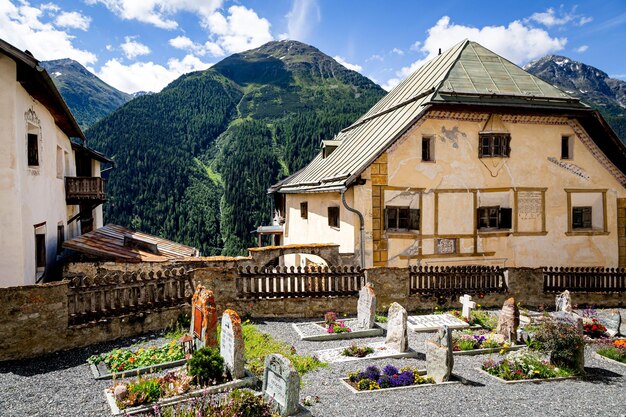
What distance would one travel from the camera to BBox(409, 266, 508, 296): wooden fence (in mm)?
17016

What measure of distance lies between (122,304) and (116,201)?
94.2m

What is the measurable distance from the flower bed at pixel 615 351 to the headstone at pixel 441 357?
5.24 meters

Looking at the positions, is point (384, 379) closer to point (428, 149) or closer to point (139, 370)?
point (139, 370)

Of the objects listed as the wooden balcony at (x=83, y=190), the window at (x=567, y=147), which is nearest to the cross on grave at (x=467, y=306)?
the window at (x=567, y=147)

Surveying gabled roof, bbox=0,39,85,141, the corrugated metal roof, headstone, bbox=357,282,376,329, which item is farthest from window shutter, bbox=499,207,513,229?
gabled roof, bbox=0,39,85,141

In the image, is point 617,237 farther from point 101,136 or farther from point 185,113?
point 185,113

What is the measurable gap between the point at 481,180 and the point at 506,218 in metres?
2.17

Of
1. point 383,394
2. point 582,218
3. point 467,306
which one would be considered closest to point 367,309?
point 467,306

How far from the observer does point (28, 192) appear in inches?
565

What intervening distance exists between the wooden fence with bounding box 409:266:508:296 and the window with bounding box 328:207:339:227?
4646mm

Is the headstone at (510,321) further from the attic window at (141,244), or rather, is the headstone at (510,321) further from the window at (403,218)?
the attic window at (141,244)

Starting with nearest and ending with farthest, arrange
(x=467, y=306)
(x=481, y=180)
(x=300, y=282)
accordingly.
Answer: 1. (x=467, y=306)
2. (x=300, y=282)
3. (x=481, y=180)

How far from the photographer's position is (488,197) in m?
19.9

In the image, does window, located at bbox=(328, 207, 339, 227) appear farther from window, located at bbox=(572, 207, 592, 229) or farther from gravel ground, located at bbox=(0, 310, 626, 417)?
window, located at bbox=(572, 207, 592, 229)
